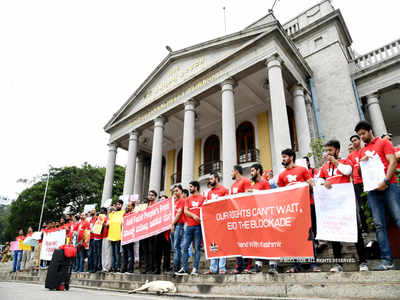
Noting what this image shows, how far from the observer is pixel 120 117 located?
17391mm

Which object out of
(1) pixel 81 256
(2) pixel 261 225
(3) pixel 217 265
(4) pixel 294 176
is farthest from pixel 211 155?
(2) pixel 261 225

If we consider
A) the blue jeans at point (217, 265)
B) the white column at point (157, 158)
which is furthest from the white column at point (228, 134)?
the blue jeans at point (217, 265)

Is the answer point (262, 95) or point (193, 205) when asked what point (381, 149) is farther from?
point (262, 95)

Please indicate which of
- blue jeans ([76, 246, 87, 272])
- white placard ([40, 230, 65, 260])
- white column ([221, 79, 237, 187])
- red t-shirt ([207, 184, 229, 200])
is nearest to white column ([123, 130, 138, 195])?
white placard ([40, 230, 65, 260])

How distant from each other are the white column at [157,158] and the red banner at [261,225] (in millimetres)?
8181

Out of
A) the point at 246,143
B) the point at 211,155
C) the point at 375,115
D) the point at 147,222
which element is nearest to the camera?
the point at 147,222

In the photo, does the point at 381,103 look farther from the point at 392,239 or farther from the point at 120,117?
the point at 120,117

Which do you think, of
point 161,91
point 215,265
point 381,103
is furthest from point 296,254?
point 381,103

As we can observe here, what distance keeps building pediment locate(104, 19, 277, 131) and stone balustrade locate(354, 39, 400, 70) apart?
5417mm

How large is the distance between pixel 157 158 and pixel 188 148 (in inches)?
92.4

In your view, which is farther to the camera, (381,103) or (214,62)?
(381,103)

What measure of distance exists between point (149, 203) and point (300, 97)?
8404 mm

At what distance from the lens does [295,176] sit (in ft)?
13.9

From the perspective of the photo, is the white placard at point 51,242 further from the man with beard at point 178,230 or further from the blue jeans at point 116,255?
the man with beard at point 178,230
